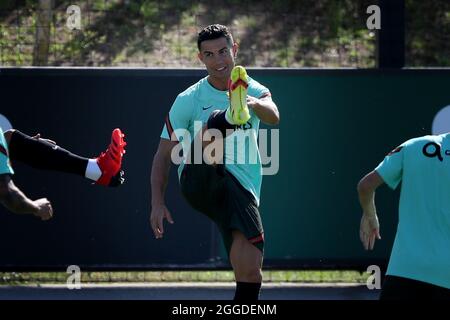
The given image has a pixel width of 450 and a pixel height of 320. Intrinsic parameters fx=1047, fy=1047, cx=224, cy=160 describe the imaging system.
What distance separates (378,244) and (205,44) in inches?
129

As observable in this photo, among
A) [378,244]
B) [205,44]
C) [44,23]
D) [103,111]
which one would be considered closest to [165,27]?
[44,23]

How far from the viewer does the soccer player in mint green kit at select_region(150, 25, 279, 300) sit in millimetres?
6465

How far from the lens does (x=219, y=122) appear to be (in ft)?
19.6

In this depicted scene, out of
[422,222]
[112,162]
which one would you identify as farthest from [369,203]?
[112,162]

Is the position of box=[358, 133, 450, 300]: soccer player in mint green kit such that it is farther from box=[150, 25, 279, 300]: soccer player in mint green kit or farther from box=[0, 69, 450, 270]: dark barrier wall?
box=[0, 69, 450, 270]: dark barrier wall

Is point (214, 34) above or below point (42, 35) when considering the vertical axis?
below

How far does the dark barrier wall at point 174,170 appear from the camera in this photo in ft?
30.0

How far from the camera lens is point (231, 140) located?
21.7 feet

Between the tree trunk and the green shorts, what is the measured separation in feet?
14.6

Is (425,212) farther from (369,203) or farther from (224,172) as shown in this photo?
(224,172)

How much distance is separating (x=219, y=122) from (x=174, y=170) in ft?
10.4

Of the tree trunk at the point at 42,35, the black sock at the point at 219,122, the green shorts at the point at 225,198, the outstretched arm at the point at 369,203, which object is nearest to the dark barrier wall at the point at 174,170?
the tree trunk at the point at 42,35
